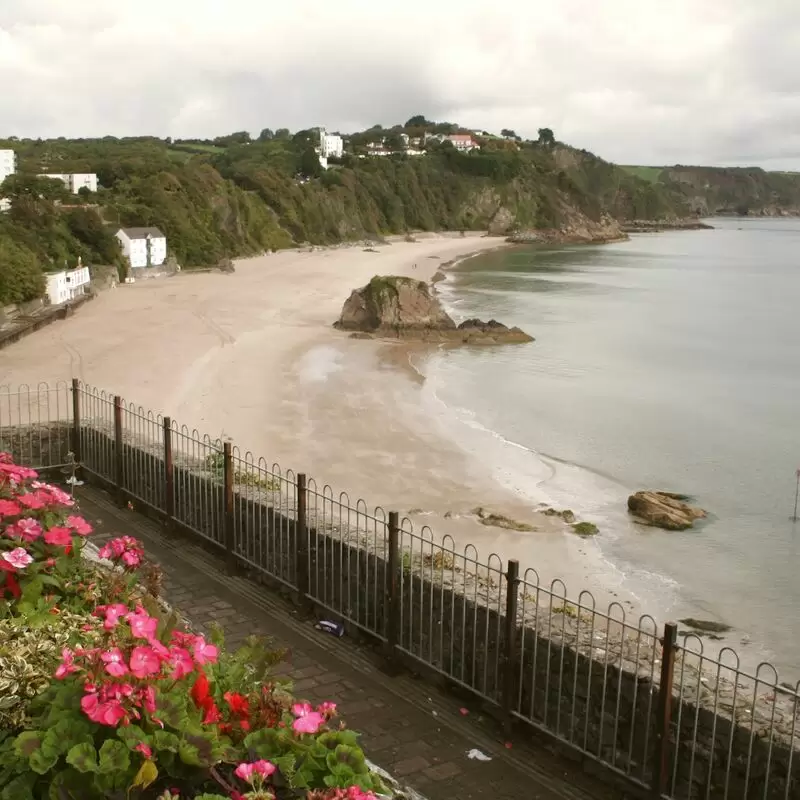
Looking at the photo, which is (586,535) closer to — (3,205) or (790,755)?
(790,755)

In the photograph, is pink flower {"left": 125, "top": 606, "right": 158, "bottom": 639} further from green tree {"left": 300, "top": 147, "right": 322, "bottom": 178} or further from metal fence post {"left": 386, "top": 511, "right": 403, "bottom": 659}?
green tree {"left": 300, "top": 147, "right": 322, "bottom": 178}

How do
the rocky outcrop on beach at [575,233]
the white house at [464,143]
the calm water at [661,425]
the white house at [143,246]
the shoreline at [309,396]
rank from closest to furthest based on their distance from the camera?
the calm water at [661,425] → the shoreline at [309,396] → the white house at [143,246] → the rocky outcrop on beach at [575,233] → the white house at [464,143]

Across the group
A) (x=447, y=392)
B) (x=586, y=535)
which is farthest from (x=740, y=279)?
(x=586, y=535)

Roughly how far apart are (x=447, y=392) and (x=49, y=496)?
82.8 feet

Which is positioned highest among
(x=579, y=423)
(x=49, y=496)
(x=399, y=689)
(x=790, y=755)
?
(x=49, y=496)

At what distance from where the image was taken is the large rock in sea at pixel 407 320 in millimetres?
41750

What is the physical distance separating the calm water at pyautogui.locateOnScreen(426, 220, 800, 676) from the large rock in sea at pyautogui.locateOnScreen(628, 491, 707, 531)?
30 centimetres

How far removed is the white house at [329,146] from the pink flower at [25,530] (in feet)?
522

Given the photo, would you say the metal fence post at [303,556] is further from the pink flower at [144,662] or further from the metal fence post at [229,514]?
the pink flower at [144,662]

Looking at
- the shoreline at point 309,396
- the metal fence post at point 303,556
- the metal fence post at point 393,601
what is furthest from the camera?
the shoreline at point 309,396

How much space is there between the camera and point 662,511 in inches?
720

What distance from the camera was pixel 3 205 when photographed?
6134 centimetres

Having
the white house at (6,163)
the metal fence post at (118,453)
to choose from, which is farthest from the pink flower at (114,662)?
the white house at (6,163)

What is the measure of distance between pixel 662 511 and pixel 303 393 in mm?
12700
